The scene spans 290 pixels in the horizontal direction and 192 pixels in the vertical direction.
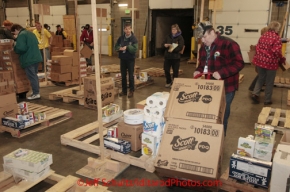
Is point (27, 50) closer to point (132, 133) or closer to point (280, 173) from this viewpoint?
point (132, 133)

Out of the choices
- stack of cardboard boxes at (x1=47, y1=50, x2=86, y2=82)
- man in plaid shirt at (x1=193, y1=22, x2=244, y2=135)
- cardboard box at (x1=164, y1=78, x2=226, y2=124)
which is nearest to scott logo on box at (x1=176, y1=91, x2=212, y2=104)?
cardboard box at (x1=164, y1=78, x2=226, y2=124)

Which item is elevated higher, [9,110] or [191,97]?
[191,97]

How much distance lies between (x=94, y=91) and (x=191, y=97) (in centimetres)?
322

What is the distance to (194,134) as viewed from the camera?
2686mm

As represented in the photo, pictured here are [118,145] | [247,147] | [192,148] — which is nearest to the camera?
[192,148]

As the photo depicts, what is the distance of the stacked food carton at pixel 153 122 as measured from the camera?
340cm

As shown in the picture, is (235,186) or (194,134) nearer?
(194,134)

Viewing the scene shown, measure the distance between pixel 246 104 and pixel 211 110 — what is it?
3.85 m

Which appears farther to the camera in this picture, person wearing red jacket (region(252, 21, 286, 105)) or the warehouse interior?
person wearing red jacket (region(252, 21, 286, 105))

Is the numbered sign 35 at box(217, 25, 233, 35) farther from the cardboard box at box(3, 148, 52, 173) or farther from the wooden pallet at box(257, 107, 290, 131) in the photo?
the cardboard box at box(3, 148, 52, 173)

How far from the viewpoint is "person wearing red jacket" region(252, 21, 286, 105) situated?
18.1 ft

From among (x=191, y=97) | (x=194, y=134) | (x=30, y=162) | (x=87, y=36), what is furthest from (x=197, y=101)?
(x=87, y=36)

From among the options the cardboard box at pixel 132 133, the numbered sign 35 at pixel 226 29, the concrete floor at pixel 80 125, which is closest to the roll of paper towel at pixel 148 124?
the cardboard box at pixel 132 133

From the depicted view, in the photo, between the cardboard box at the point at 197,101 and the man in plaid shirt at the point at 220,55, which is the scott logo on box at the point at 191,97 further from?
the man in plaid shirt at the point at 220,55
